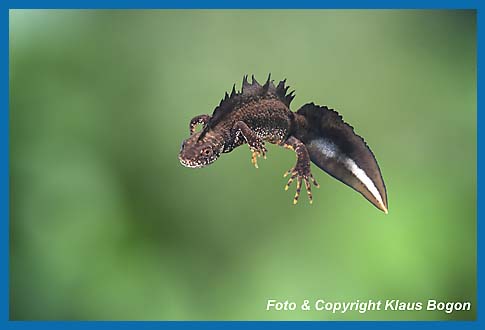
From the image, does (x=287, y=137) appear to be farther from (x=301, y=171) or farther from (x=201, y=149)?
(x=201, y=149)

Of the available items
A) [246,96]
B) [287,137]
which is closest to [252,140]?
[246,96]

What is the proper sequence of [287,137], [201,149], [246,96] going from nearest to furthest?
1. [201,149]
2. [246,96]
3. [287,137]

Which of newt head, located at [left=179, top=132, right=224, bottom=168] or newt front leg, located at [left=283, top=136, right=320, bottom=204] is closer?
newt head, located at [left=179, top=132, right=224, bottom=168]

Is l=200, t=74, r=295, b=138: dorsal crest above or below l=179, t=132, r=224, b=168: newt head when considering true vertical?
above

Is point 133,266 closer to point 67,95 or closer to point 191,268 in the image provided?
point 191,268

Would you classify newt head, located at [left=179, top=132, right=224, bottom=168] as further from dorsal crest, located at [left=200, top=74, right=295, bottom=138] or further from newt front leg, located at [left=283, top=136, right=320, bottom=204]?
newt front leg, located at [left=283, top=136, right=320, bottom=204]

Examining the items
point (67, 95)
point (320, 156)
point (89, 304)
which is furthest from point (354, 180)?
point (67, 95)

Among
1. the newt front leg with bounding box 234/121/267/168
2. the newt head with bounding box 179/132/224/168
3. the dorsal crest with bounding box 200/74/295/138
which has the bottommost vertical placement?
the newt head with bounding box 179/132/224/168

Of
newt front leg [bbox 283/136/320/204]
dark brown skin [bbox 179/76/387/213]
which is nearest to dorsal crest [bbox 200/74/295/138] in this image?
dark brown skin [bbox 179/76/387/213]
